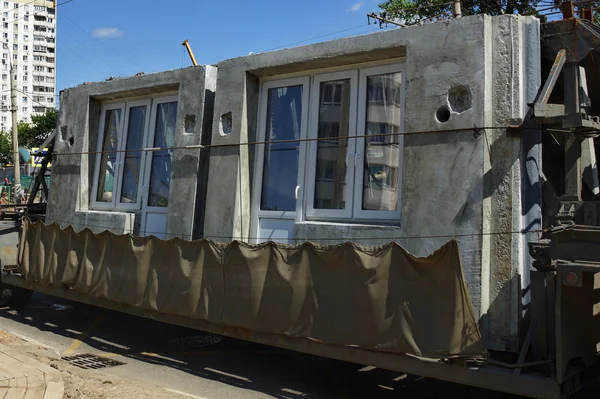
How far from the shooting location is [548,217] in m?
5.86

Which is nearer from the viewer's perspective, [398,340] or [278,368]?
[398,340]

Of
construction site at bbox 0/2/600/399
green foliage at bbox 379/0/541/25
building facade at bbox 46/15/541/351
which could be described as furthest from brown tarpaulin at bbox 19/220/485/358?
green foliage at bbox 379/0/541/25

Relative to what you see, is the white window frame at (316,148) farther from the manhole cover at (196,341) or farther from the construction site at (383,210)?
the manhole cover at (196,341)

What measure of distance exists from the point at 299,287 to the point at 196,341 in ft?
11.8

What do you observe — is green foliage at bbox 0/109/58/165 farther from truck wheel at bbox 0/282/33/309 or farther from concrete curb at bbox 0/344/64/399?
concrete curb at bbox 0/344/64/399

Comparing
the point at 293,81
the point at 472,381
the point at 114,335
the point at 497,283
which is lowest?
the point at 114,335

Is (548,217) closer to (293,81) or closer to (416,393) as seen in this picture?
(416,393)

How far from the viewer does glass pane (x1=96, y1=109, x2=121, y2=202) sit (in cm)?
999

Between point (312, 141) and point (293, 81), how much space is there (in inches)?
36.4

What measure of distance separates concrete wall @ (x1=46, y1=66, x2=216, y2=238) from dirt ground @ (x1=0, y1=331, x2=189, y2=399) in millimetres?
2233

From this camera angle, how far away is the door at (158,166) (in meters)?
9.08

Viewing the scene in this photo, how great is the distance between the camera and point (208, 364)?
7664 millimetres

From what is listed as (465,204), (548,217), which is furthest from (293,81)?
(548,217)

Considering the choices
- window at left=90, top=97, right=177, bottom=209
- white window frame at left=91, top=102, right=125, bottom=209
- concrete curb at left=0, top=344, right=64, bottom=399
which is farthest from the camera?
white window frame at left=91, top=102, right=125, bottom=209
